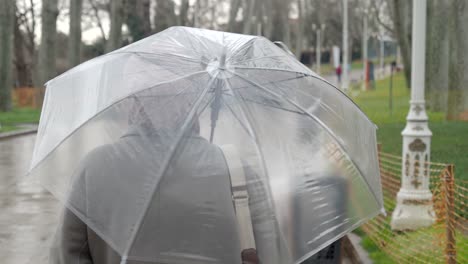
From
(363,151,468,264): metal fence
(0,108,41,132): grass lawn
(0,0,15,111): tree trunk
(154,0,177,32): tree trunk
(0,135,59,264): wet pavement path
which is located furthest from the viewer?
(154,0,177,32): tree trunk

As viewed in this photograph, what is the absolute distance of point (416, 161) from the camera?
9.02 metres

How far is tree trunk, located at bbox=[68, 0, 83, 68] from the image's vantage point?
41375 millimetres

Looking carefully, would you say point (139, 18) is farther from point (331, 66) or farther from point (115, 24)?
point (331, 66)

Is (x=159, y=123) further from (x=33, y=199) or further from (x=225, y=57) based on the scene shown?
(x=33, y=199)

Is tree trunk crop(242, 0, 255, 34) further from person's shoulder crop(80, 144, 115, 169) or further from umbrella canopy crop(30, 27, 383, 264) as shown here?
person's shoulder crop(80, 144, 115, 169)

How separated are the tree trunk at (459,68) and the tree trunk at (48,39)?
2030 cm

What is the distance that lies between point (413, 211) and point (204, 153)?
5.97m

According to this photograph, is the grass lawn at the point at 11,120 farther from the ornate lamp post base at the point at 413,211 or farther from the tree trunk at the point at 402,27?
the ornate lamp post base at the point at 413,211

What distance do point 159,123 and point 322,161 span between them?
0.78 metres

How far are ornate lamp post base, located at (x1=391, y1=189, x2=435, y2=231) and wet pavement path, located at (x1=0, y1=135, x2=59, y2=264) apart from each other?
370 cm

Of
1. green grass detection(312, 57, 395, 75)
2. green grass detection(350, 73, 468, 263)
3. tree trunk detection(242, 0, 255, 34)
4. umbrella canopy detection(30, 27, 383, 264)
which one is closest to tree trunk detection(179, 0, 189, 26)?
tree trunk detection(242, 0, 255, 34)

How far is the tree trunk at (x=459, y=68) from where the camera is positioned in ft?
76.8

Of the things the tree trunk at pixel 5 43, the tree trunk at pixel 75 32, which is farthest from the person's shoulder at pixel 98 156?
the tree trunk at pixel 75 32

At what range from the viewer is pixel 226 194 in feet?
11.0
